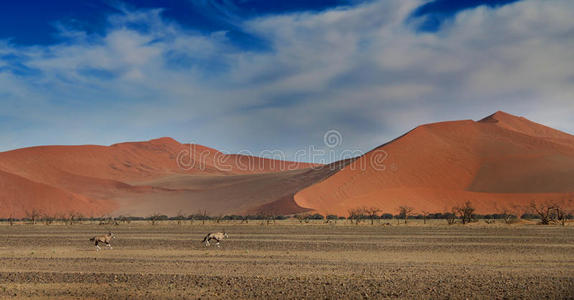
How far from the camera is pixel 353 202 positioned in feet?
210

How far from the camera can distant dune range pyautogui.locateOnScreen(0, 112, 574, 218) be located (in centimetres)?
6372

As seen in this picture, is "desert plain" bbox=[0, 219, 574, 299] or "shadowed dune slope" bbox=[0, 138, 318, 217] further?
"shadowed dune slope" bbox=[0, 138, 318, 217]

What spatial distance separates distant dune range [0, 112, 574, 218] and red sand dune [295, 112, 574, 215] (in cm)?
13

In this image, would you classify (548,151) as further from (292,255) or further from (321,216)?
(292,255)

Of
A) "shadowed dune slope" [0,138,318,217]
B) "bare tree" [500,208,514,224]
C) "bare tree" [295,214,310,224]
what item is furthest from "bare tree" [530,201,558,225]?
"shadowed dune slope" [0,138,318,217]

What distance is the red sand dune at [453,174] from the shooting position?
6222 cm

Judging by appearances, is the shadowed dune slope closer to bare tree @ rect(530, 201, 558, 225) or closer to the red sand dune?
the red sand dune

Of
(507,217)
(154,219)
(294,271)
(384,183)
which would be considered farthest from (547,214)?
(154,219)

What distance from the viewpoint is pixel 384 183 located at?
2724 inches

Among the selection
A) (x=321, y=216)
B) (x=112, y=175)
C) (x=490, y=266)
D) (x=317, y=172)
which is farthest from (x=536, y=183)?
(x=112, y=175)

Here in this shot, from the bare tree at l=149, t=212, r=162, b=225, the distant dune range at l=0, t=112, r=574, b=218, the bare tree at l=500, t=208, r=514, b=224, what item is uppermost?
the distant dune range at l=0, t=112, r=574, b=218

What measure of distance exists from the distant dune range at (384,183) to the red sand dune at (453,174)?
5.1 inches

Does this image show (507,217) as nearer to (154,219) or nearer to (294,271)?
(154,219)

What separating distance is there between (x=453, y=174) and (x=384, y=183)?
9728mm
